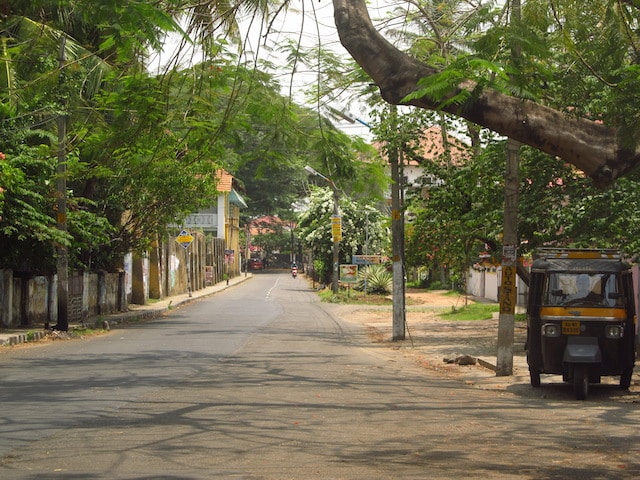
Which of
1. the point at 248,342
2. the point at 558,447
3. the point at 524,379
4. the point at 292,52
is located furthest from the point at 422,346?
the point at 558,447

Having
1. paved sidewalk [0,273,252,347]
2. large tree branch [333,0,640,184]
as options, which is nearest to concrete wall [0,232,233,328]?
paved sidewalk [0,273,252,347]

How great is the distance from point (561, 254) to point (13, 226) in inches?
590

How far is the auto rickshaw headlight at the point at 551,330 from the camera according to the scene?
45.2 ft

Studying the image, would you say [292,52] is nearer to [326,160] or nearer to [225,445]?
[326,160]

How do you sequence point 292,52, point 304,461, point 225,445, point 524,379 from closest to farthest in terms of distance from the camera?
point 304,461, point 225,445, point 292,52, point 524,379

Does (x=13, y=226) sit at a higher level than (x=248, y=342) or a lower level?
higher

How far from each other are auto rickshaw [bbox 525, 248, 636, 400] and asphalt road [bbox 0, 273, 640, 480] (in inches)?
22.2

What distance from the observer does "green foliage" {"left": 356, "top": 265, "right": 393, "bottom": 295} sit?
51.2 metres

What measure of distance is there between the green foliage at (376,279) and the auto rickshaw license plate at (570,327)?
3673 centimetres

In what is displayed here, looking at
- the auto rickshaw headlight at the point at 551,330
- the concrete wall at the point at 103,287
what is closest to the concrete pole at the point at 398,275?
the concrete wall at the point at 103,287

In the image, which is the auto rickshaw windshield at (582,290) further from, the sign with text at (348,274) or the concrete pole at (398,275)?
the sign with text at (348,274)

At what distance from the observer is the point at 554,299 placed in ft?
46.2

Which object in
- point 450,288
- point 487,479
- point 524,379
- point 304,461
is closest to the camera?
point 487,479

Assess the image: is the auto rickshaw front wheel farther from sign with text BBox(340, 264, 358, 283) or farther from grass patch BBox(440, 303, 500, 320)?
sign with text BBox(340, 264, 358, 283)
